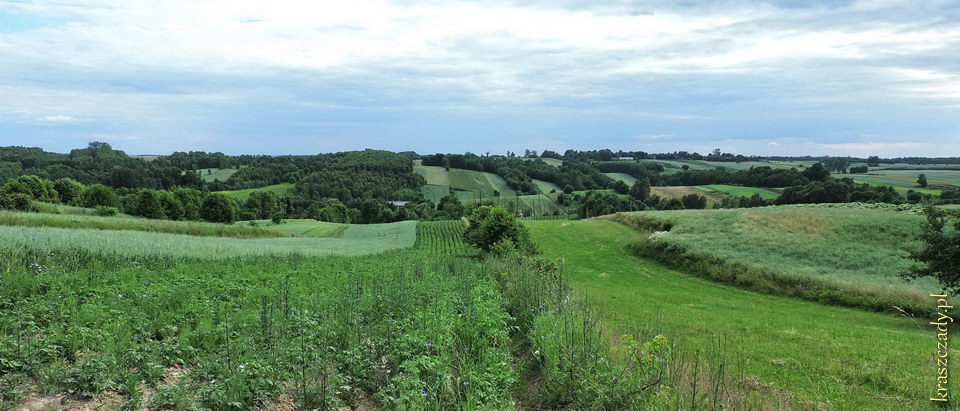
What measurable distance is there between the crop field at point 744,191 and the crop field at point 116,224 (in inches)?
3622

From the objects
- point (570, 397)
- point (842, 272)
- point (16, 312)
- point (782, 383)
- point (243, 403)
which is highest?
point (16, 312)

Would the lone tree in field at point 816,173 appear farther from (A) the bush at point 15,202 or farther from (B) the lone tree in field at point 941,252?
(A) the bush at point 15,202

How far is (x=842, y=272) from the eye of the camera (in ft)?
90.2

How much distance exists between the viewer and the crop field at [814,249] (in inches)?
925

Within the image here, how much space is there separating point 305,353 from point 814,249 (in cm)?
3812

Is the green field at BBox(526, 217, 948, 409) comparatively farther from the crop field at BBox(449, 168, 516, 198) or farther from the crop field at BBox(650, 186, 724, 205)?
the crop field at BBox(449, 168, 516, 198)

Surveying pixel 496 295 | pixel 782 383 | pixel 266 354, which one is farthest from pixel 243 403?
pixel 782 383

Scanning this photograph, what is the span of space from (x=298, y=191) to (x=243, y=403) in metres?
144

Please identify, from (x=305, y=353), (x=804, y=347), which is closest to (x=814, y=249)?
(x=804, y=347)

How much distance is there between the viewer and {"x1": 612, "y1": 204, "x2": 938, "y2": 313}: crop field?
925 inches

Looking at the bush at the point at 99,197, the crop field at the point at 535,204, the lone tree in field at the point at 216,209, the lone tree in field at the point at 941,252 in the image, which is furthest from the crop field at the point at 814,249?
the bush at the point at 99,197

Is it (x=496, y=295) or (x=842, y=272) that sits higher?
(x=496, y=295)

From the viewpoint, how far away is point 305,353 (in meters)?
5.37

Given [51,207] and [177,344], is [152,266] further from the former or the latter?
[51,207]
